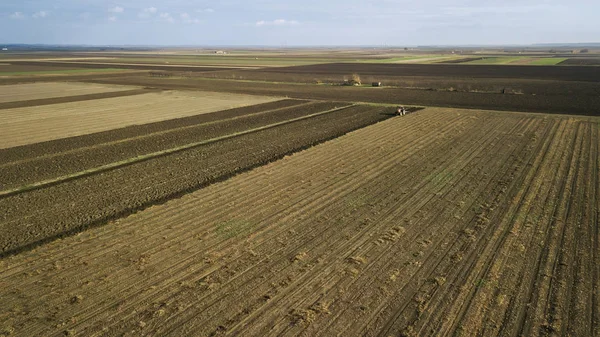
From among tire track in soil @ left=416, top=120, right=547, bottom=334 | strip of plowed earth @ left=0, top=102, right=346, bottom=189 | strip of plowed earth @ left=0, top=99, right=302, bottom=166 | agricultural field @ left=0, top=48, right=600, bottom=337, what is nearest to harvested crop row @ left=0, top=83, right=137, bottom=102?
agricultural field @ left=0, top=48, right=600, bottom=337

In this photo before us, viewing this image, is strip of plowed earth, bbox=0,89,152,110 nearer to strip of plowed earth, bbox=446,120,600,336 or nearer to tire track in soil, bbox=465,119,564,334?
tire track in soil, bbox=465,119,564,334

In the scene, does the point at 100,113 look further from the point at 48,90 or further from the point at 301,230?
the point at 301,230

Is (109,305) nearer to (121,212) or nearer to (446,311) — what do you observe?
(121,212)

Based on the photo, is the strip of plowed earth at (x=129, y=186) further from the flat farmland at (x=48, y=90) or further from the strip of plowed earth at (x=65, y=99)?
the flat farmland at (x=48, y=90)

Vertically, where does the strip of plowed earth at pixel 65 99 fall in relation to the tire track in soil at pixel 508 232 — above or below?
above

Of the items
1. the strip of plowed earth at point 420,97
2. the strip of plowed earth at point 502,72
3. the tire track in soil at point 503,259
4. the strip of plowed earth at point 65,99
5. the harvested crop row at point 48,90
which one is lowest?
the tire track in soil at point 503,259

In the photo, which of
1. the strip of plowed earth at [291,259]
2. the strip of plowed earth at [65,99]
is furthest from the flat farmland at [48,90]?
the strip of plowed earth at [291,259]
